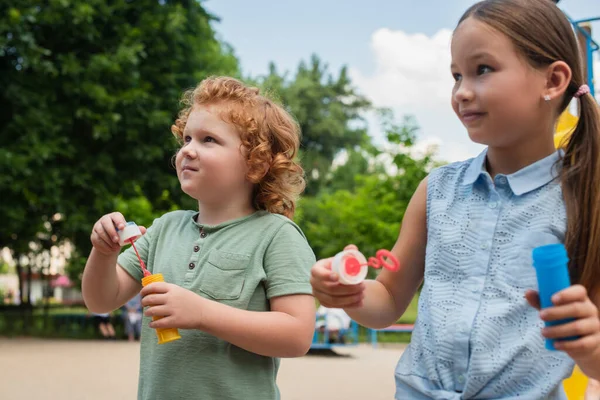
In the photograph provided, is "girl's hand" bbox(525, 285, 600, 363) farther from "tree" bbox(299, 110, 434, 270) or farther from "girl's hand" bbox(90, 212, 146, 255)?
"tree" bbox(299, 110, 434, 270)

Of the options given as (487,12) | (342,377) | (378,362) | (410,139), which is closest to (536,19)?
(487,12)

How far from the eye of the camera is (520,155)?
71.0 inches

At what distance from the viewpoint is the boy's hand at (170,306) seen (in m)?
2.08

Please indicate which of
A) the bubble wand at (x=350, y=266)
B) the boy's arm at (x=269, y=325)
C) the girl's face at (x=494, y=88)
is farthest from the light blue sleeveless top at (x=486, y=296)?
the boy's arm at (x=269, y=325)

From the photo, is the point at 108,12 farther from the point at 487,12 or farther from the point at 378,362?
the point at 487,12

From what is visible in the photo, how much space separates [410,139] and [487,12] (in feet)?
67.7

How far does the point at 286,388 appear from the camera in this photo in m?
10.5

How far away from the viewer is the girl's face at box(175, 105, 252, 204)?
2.45m

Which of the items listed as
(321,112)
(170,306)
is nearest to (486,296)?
(170,306)

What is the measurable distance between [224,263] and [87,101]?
14.6 metres

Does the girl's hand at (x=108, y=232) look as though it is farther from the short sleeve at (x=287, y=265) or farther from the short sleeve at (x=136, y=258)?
the short sleeve at (x=287, y=265)

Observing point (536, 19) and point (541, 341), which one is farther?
point (536, 19)

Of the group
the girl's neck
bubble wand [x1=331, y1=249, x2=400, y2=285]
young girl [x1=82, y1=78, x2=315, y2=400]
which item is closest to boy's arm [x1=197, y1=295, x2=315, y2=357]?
young girl [x1=82, y1=78, x2=315, y2=400]

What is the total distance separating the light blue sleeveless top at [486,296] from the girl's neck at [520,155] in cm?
3
